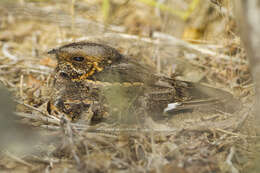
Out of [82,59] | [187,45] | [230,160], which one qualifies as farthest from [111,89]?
[187,45]

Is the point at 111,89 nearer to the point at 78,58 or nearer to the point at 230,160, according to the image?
the point at 78,58

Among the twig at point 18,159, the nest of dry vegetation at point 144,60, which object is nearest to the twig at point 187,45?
the nest of dry vegetation at point 144,60

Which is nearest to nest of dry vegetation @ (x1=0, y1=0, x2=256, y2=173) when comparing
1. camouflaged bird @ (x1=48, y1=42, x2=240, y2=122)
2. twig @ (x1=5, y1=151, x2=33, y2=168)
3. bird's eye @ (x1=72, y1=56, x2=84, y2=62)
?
twig @ (x1=5, y1=151, x2=33, y2=168)

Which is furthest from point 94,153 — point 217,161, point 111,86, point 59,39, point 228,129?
point 59,39

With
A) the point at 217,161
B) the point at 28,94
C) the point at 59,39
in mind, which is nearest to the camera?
the point at 217,161

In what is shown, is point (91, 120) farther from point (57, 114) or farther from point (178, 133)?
point (178, 133)

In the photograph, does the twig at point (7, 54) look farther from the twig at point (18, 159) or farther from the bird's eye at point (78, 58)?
the twig at point (18, 159)

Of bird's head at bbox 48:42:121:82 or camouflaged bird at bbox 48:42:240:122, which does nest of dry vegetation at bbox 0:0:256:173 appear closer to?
camouflaged bird at bbox 48:42:240:122
